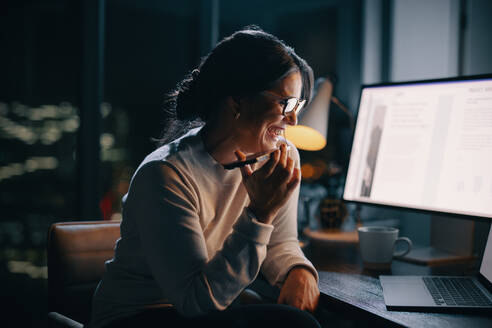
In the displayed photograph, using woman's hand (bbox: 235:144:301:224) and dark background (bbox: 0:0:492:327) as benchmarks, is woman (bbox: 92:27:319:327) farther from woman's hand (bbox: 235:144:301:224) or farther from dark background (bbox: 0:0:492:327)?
dark background (bbox: 0:0:492:327)

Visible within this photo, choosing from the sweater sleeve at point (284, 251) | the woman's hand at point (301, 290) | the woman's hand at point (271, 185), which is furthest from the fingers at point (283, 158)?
the woman's hand at point (301, 290)

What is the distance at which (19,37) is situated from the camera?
1.90 metres

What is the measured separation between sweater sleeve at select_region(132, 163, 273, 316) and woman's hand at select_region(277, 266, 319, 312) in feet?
0.51

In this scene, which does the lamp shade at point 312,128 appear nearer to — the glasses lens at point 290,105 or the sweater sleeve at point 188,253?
the glasses lens at point 290,105

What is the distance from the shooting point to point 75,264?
3.54 feet

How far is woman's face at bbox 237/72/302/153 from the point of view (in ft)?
3.14

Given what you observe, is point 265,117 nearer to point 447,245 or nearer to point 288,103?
point 288,103

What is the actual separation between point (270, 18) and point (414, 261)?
1873mm

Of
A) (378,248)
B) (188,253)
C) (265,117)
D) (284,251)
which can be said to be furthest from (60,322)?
(378,248)

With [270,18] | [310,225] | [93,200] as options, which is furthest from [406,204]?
[270,18]

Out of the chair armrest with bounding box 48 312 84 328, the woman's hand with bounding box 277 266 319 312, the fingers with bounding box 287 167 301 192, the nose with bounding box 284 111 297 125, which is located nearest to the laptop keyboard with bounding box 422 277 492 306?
the woman's hand with bounding box 277 266 319 312

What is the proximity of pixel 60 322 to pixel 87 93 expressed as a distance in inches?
44.8

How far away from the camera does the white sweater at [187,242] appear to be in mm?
754

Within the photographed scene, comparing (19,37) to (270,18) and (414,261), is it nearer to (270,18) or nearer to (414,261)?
(270,18)
